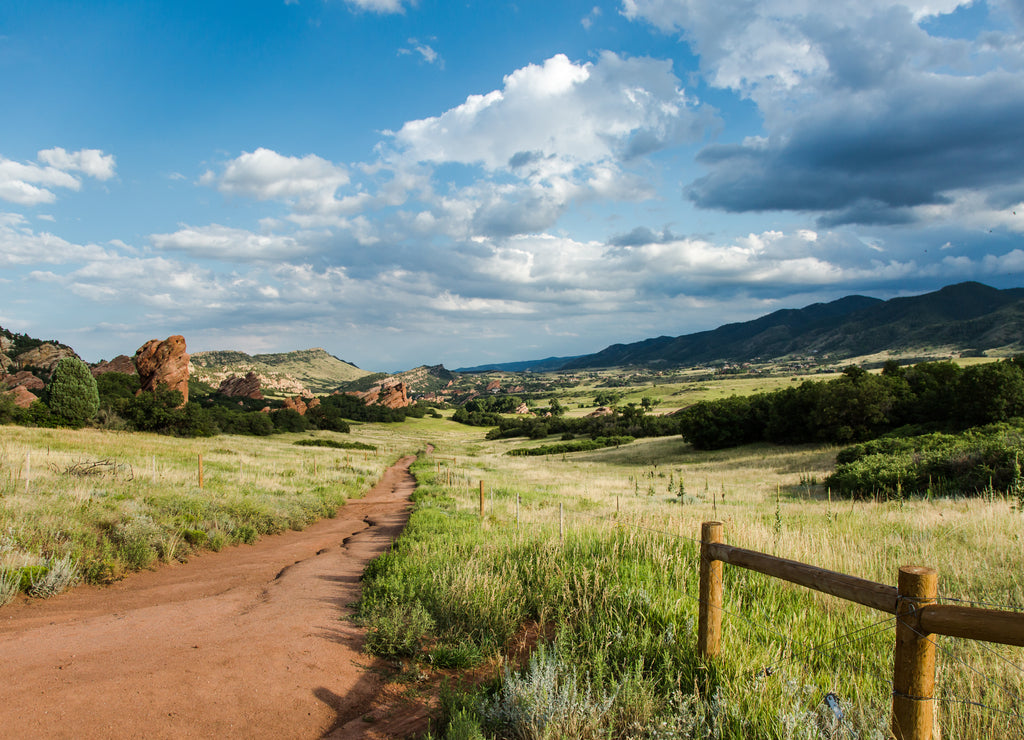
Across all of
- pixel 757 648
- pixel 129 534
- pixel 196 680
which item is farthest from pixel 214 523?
pixel 757 648

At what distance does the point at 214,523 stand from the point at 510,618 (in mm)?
10602

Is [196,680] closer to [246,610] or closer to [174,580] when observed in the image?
[246,610]

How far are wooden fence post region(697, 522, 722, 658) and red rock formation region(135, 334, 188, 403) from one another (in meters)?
85.1

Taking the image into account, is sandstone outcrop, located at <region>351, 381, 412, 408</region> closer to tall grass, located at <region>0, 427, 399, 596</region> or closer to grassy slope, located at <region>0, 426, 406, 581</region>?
grassy slope, located at <region>0, 426, 406, 581</region>

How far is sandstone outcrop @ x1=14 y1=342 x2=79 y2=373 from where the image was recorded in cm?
10375

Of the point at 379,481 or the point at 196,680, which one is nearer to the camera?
the point at 196,680

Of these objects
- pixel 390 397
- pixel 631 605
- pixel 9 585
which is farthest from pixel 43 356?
pixel 631 605

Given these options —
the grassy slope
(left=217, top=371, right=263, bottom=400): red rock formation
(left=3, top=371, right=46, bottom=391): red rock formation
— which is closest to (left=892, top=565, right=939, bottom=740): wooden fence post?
the grassy slope

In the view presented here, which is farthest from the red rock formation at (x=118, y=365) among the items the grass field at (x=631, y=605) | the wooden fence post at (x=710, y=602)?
the wooden fence post at (x=710, y=602)

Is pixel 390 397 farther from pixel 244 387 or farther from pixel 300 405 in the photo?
pixel 300 405

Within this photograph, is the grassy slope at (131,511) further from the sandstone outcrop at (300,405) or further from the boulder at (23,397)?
the sandstone outcrop at (300,405)

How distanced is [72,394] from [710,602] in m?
63.2

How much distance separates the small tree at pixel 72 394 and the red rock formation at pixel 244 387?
6873cm

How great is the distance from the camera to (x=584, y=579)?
6.03 meters
